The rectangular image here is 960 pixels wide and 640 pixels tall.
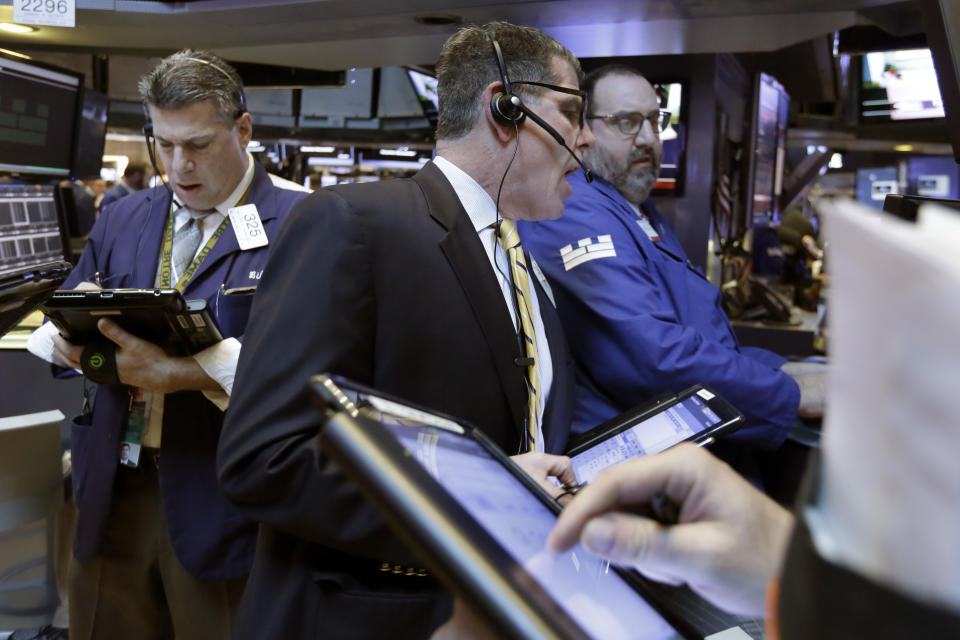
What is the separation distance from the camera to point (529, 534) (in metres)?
0.65

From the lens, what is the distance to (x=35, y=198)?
294 centimetres

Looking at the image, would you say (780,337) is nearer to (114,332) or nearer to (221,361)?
(221,361)

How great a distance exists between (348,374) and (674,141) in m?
4.04

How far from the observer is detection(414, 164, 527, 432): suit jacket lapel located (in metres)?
1.43

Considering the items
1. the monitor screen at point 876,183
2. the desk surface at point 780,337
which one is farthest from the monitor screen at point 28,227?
the monitor screen at point 876,183

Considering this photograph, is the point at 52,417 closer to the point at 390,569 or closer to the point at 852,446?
the point at 390,569

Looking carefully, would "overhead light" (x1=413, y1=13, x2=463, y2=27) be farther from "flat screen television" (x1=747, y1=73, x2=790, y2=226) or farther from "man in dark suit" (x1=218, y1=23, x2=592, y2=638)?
"flat screen television" (x1=747, y1=73, x2=790, y2=226)

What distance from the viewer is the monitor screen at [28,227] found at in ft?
9.04

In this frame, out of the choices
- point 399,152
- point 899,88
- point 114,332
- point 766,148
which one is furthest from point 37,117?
point 399,152

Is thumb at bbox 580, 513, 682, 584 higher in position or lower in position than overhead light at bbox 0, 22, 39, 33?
lower

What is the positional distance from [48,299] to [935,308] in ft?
6.22

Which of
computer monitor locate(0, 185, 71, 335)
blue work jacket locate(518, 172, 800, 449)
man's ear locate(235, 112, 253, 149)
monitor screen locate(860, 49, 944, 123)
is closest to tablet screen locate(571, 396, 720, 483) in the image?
blue work jacket locate(518, 172, 800, 449)

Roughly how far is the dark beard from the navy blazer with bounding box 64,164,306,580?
1.14 meters

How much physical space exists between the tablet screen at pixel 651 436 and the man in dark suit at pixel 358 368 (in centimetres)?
13
